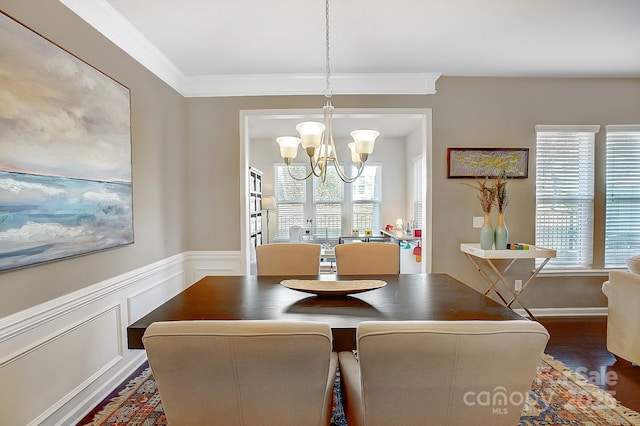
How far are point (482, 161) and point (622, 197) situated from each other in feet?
5.34

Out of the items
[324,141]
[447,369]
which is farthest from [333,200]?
[447,369]

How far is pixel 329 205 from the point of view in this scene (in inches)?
279

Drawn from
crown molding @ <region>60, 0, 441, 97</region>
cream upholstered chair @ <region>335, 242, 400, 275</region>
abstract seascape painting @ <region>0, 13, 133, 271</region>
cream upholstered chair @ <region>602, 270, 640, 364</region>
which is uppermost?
crown molding @ <region>60, 0, 441, 97</region>

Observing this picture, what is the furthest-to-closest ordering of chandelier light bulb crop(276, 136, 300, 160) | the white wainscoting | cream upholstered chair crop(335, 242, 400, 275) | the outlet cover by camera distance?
the outlet cover → cream upholstered chair crop(335, 242, 400, 275) → chandelier light bulb crop(276, 136, 300, 160) → the white wainscoting

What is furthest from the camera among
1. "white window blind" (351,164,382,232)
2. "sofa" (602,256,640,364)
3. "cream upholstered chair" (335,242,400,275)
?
"white window blind" (351,164,382,232)

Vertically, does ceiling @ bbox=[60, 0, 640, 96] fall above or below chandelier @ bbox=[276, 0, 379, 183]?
above

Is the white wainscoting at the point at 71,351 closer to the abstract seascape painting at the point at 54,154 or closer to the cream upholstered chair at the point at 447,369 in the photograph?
the abstract seascape painting at the point at 54,154

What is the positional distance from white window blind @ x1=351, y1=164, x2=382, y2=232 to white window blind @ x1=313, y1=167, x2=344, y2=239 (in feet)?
0.96

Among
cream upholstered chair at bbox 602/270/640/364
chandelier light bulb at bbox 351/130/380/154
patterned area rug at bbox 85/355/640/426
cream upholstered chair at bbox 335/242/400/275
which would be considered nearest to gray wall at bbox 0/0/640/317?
cream upholstered chair at bbox 602/270/640/364

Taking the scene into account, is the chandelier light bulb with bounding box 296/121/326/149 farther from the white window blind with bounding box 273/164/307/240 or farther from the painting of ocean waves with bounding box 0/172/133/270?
the white window blind with bounding box 273/164/307/240

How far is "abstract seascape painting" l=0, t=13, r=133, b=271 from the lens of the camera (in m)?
1.55

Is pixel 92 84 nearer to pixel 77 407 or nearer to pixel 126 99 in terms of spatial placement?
pixel 126 99

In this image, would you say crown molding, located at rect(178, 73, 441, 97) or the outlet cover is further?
the outlet cover

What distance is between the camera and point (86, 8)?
82.0 inches
